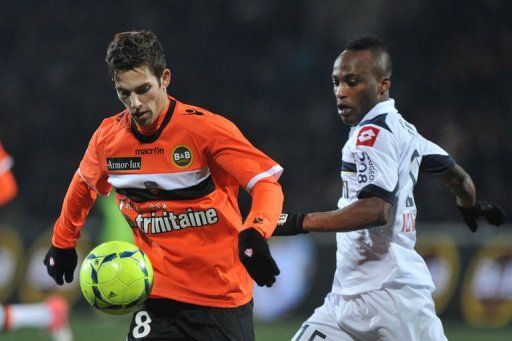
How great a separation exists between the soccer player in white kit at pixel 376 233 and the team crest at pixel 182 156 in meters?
0.55

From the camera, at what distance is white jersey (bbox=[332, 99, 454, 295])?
452 centimetres

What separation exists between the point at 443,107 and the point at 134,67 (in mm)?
8835

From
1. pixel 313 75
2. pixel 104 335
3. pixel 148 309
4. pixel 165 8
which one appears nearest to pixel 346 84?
pixel 148 309

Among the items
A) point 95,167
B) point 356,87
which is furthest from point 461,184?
point 95,167

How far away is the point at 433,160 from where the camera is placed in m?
5.03

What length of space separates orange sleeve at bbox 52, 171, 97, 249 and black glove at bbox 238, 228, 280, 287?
4.09ft

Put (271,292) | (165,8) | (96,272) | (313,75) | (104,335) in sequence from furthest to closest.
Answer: (165,8) → (313,75) → (271,292) → (104,335) → (96,272)

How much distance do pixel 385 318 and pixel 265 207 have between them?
912mm

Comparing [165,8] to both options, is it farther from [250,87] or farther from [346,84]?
[346,84]

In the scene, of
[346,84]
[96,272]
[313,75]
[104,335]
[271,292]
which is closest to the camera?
[96,272]

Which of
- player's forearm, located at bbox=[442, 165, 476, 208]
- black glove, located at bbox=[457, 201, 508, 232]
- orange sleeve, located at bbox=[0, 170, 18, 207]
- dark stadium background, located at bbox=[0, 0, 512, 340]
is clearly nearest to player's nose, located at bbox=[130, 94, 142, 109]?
Result: player's forearm, located at bbox=[442, 165, 476, 208]

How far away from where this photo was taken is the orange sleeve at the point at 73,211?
4941mm

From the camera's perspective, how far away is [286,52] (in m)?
13.9

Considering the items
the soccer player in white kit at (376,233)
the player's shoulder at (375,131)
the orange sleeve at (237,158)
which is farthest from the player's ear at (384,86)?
the orange sleeve at (237,158)
